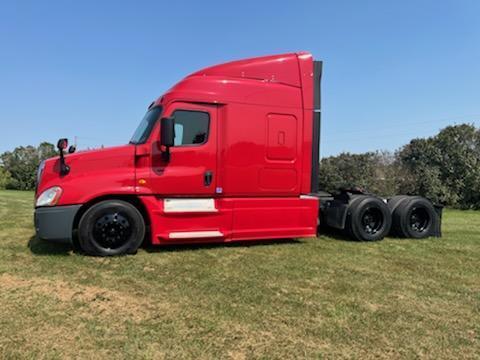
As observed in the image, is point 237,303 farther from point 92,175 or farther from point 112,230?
point 92,175

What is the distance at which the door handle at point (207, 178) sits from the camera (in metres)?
6.52

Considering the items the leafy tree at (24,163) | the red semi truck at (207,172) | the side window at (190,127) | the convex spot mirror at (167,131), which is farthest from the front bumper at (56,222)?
the leafy tree at (24,163)

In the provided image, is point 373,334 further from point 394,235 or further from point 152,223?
point 394,235

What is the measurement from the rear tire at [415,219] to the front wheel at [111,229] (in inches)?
203

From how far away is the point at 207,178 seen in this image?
21.4ft

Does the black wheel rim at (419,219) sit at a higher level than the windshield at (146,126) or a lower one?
lower

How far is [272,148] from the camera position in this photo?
22.6 feet

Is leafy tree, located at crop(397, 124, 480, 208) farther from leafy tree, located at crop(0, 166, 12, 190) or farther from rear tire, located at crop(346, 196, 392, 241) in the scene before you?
leafy tree, located at crop(0, 166, 12, 190)

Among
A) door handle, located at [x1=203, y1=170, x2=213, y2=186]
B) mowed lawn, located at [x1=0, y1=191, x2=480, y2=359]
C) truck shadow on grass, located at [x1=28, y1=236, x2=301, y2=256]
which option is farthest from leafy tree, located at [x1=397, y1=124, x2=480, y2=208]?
door handle, located at [x1=203, y1=170, x2=213, y2=186]

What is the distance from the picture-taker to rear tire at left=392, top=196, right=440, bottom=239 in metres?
8.06

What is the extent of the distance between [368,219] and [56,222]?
572 cm

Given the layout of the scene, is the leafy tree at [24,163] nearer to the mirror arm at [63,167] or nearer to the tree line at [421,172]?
the tree line at [421,172]

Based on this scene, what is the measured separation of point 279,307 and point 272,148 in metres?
3.41

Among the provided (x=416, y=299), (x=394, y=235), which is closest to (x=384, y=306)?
(x=416, y=299)
